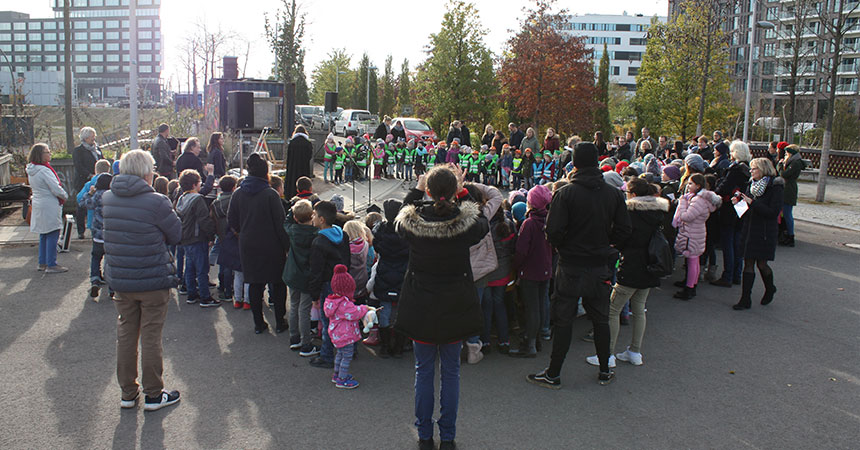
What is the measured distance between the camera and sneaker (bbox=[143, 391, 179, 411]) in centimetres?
497

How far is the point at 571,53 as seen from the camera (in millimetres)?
27812

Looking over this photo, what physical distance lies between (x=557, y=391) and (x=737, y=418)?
4.70 ft

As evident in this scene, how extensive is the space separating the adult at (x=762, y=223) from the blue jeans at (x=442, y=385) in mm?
5239

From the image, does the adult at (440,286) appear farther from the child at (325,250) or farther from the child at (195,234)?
the child at (195,234)

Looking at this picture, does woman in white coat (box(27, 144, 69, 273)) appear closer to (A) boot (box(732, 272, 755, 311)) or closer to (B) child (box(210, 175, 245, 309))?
(B) child (box(210, 175, 245, 309))

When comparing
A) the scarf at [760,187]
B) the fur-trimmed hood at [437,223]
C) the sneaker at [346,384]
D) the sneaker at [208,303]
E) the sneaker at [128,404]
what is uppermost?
the scarf at [760,187]

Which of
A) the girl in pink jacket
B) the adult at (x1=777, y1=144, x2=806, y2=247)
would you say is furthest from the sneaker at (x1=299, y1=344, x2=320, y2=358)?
the adult at (x1=777, y1=144, x2=806, y2=247)

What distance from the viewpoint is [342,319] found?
216 inches

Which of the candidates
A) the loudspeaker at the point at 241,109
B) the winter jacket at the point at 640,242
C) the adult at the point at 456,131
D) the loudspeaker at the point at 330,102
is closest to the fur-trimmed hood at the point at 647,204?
the winter jacket at the point at 640,242

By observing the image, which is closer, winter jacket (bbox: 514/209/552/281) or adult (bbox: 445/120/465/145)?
winter jacket (bbox: 514/209/552/281)

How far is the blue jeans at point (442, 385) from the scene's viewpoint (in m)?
4.23

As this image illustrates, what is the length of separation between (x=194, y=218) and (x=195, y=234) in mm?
201

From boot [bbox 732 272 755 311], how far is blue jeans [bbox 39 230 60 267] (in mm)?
9605

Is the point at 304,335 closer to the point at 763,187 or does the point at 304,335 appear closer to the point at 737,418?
the point at 737,418
